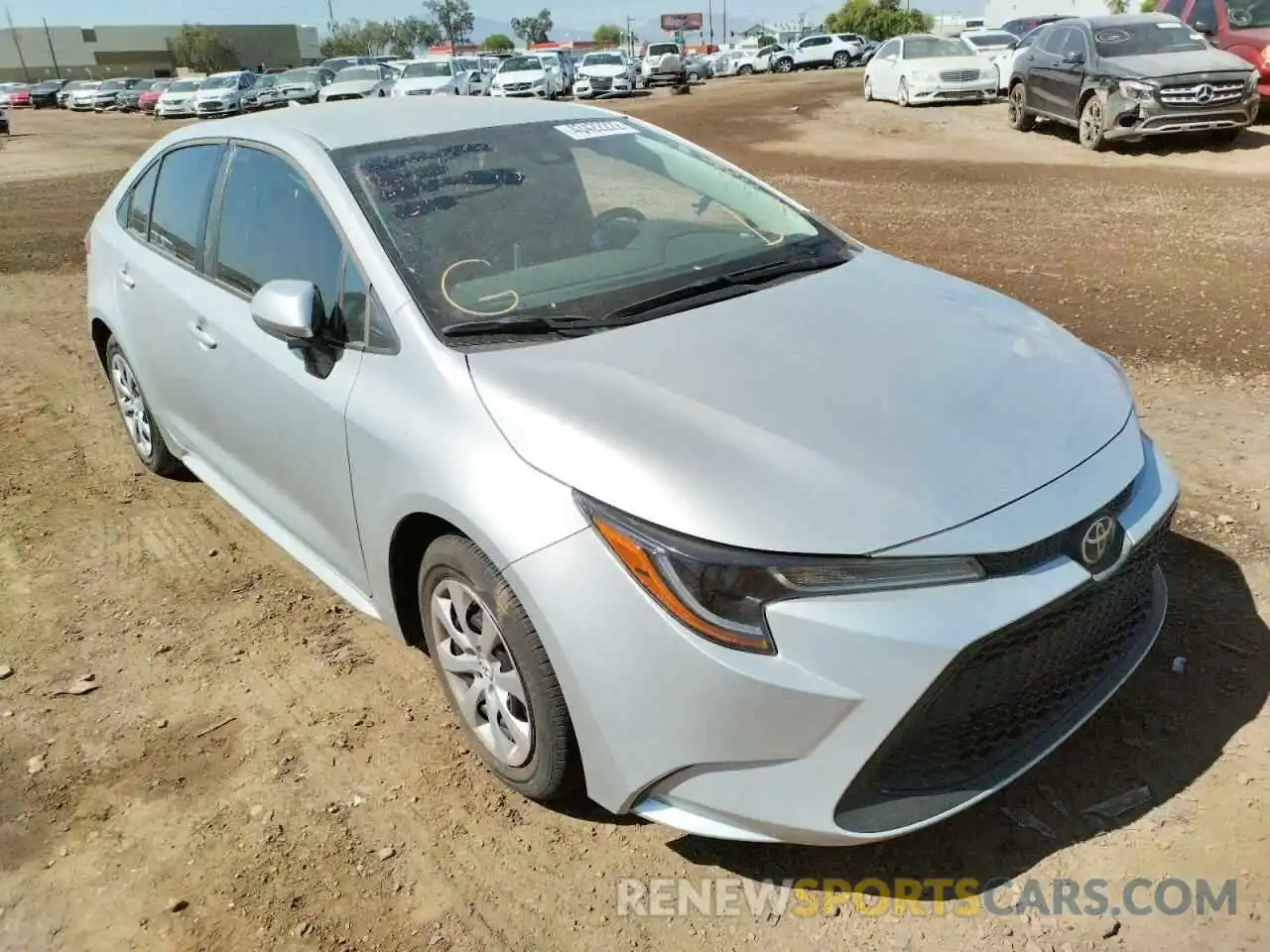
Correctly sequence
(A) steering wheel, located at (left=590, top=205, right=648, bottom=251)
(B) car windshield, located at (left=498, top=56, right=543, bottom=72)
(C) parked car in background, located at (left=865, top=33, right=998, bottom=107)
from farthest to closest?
(B) car windshield, located at (left=498, top=56, right=543, bottom=72) → (C) parked car in background, located at (left=865, top=33, right=998, bottom=107) → (A) steering wheel, located at (left=590, top=205, right=648, bottom=251)

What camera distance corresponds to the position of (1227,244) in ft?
26.2

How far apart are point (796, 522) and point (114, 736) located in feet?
7.63

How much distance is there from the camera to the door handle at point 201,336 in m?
3.55

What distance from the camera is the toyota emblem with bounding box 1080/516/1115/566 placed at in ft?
7.34

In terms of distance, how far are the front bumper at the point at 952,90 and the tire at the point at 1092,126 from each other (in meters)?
7.58

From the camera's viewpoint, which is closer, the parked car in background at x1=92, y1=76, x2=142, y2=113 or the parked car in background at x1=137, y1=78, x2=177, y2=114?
the parked car in background at x1=137, y1=78, x2=177, y2=114

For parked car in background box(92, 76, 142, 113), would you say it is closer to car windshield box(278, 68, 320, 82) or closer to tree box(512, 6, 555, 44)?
car windshield box(278, 68, 320, 82)

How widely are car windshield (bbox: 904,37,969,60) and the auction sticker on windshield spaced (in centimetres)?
1955

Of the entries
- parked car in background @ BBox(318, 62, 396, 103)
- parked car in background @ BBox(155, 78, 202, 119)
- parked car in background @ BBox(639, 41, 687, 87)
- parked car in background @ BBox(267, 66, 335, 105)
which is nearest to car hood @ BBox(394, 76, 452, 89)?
parked car in background @ BBox(318, 62, 396, 103)

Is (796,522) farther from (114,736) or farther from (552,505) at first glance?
(114,736)

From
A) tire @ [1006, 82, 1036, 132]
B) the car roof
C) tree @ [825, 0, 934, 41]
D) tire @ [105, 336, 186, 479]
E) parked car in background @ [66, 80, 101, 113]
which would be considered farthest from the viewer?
tree @ [825, 0, 934, 41]

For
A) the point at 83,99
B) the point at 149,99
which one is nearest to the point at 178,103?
the point at 149,99

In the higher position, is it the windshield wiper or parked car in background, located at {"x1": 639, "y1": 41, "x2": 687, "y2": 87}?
the windshield wiper

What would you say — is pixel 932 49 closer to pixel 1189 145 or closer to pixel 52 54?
pixel 1189 145
